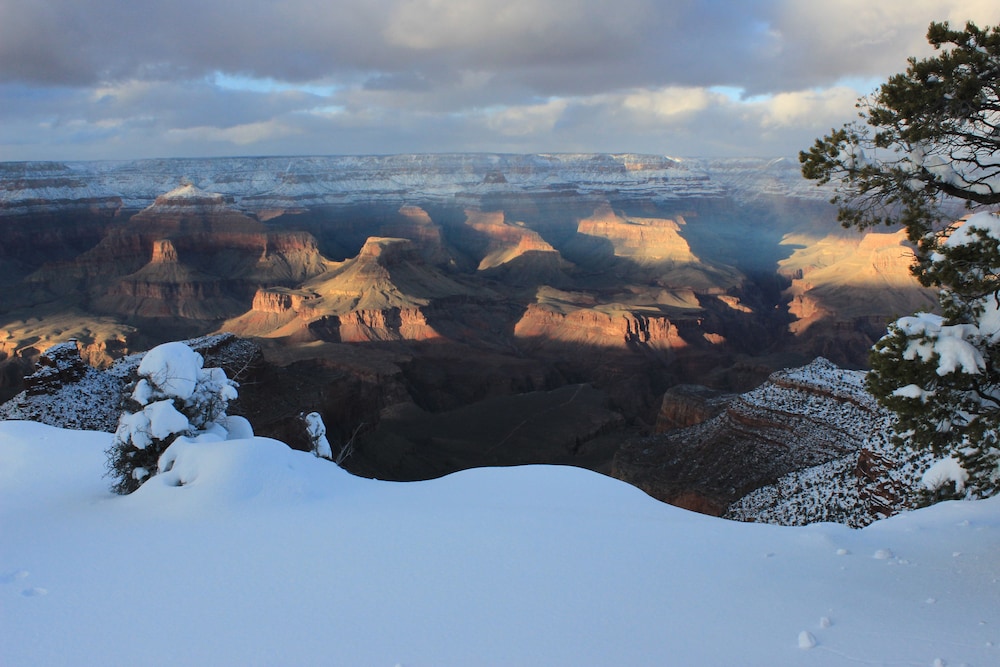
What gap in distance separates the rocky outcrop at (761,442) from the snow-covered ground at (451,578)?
17256 mm

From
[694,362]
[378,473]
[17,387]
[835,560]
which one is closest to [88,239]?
[17,387]

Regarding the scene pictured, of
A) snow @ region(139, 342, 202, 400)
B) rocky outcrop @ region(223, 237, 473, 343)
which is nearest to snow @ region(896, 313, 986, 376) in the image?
snow @ region(139, 342, 202, 400)

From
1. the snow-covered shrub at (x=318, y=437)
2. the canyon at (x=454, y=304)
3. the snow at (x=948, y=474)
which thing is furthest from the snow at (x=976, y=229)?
the canyon at (x=454, y=304)

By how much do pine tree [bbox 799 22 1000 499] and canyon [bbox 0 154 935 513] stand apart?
1934 cm

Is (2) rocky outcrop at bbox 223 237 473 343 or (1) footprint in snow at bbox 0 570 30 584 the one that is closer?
(1) footprint in snow at bbox 0 570 30 584

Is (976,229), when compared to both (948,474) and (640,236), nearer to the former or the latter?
(948,474)

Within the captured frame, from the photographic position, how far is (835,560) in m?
9.62

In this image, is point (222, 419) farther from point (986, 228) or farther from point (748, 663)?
point (986, 228)

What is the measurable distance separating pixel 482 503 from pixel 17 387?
5817cm

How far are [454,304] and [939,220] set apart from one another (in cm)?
9216

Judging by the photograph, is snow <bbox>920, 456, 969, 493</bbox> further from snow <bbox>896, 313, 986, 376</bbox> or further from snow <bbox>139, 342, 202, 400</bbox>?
snow <bbox>139, 342, 202, 400</bbox>

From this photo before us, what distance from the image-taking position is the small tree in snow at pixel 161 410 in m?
13.2

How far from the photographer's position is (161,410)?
527 inches

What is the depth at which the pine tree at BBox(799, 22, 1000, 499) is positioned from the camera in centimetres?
887
